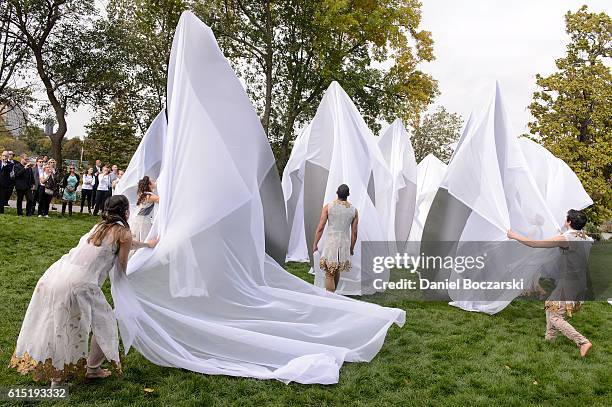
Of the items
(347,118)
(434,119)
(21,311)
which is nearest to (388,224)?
(347,118)

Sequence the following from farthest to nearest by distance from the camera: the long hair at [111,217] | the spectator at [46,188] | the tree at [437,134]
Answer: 1. the tree at [437,134]
2. the spectator at [46,188]
3. the long hair at [111,217]

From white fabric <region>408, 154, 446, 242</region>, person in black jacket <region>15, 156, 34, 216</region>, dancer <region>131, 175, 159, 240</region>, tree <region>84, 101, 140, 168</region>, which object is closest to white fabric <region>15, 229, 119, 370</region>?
dancer <region>131, 175, 159, 240</region>

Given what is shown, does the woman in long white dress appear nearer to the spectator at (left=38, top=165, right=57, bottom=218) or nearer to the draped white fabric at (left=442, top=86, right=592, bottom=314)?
the draped white fabric at (left=442, top=86, right=592, bottom=314)

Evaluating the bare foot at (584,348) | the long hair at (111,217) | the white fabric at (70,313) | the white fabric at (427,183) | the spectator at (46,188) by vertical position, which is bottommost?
the bare foot at (584,348)

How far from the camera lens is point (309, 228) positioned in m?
10.3

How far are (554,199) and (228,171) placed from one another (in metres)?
8.58

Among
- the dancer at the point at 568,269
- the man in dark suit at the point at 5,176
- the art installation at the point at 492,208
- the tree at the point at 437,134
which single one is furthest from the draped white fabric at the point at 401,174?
the tree at the point at 437,134

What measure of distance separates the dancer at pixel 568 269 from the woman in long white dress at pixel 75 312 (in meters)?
4.74

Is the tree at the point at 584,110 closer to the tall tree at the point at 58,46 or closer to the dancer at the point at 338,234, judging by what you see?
the dancer at the point at 338,234

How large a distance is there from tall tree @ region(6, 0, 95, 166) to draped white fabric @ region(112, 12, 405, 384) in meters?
21.1

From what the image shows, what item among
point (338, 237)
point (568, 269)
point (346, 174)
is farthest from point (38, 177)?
point (568, 269)

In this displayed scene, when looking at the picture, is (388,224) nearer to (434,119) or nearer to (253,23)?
(253,23)

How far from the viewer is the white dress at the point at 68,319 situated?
3.93 metres

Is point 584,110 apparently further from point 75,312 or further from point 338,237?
point 75,312
